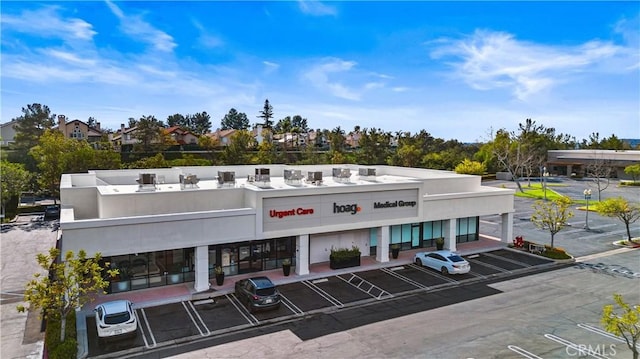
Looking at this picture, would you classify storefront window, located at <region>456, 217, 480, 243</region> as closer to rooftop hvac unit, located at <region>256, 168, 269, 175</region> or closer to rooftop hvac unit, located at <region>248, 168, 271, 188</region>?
rooftop hvac unit, located at <region>248, 168, 271, 188</region>

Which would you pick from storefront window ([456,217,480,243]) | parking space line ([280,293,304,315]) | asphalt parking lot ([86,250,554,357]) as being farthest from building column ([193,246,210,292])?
storefront window ([456,217,480,243])

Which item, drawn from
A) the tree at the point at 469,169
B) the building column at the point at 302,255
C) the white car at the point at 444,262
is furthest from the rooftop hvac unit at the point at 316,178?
the tree at the point at 469,169

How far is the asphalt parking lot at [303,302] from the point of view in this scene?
737 inches

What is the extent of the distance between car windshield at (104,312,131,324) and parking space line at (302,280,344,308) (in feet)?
32.2

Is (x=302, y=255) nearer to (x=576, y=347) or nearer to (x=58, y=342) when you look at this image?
(x=58, y=342)

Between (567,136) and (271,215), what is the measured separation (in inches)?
5370

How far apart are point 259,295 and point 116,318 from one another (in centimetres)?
636

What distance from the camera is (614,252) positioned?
34281 millimetres

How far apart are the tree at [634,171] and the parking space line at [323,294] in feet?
271

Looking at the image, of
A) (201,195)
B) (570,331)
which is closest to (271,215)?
(201,195)

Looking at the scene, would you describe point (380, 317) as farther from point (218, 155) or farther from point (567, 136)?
point (567, 136)

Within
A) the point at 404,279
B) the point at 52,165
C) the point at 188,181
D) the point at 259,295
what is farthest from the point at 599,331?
the point at 52,165

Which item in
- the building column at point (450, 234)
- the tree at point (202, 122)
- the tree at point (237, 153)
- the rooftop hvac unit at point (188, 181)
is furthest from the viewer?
the tree at point (202, 122)

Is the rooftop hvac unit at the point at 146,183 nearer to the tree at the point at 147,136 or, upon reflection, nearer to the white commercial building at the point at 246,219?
the white commercial building at the point at 246,219
